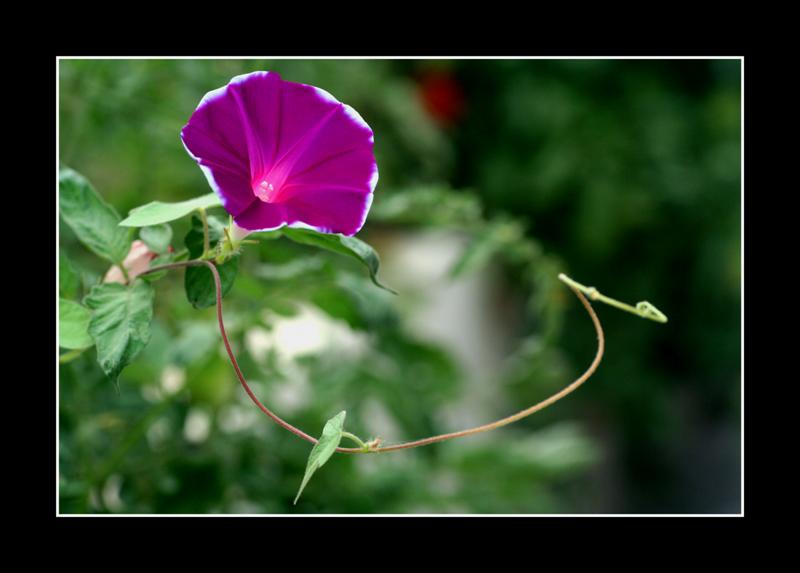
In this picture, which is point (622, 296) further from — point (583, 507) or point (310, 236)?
point (310, 236)

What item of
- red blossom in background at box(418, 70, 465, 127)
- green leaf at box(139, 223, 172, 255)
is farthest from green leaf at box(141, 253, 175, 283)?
red blossom in background at box(418, 70, 465, 127)

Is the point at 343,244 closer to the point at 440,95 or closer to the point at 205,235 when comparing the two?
the point at 205,235

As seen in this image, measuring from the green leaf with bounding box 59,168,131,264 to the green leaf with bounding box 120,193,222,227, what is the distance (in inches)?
1.4

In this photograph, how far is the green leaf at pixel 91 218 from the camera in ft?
0.98

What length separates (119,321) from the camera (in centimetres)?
26

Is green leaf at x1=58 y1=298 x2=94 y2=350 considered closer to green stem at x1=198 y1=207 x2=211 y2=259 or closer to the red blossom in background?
green stem at x1=198 y1=207 x2=211 y2=259

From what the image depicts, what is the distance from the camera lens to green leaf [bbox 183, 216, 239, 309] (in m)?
0.27

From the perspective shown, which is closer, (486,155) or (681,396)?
(486,155)

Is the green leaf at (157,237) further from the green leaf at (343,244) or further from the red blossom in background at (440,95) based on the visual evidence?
the red blossom in background at (440,95)

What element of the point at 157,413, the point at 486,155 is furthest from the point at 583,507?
the point at 157,413

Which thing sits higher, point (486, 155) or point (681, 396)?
point (486, 155)

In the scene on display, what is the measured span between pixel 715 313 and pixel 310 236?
3.84 ft

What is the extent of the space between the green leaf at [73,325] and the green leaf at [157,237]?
29mm

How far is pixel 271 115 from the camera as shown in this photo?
26cm
